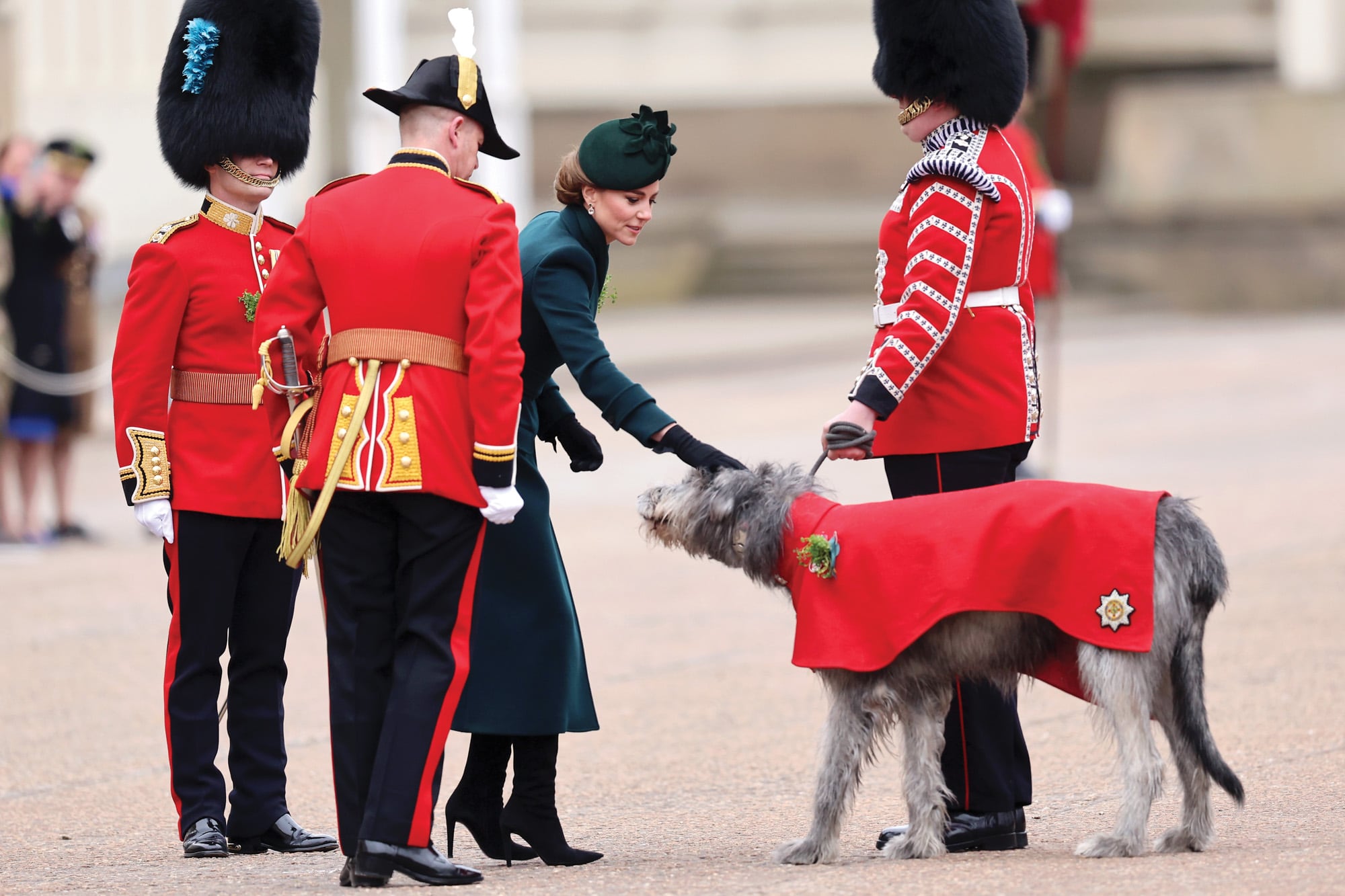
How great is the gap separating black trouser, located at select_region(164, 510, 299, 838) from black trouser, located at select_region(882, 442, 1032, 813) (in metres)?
1.76

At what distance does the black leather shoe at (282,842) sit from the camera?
5.23 m

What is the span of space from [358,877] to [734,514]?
1228mm

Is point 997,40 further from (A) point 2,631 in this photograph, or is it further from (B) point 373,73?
(B) point 373,73

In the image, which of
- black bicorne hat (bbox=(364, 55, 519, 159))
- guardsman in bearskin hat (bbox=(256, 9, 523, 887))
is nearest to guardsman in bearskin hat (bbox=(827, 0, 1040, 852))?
guardsman in bearskin hat (bbox=(256, 9, 523, 887))

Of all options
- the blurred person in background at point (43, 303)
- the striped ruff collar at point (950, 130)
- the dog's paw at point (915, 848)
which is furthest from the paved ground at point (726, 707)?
the striped ruff collar at point (950, 130)

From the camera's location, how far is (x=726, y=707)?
7109mm

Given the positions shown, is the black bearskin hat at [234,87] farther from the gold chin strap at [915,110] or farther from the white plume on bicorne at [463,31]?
the gold chin strap at [915,110]

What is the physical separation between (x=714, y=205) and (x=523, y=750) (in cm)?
1837

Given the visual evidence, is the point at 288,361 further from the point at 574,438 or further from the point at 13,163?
the point at 13,163

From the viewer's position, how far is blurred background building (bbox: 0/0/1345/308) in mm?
20500

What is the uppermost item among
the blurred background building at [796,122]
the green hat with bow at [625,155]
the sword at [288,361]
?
the blurred background building at [796,122]

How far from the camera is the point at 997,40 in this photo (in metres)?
5.09

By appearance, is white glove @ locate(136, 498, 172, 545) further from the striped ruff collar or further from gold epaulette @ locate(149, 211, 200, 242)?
the striped ruff collar

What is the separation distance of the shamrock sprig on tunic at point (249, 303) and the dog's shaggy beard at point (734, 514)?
120 cm
